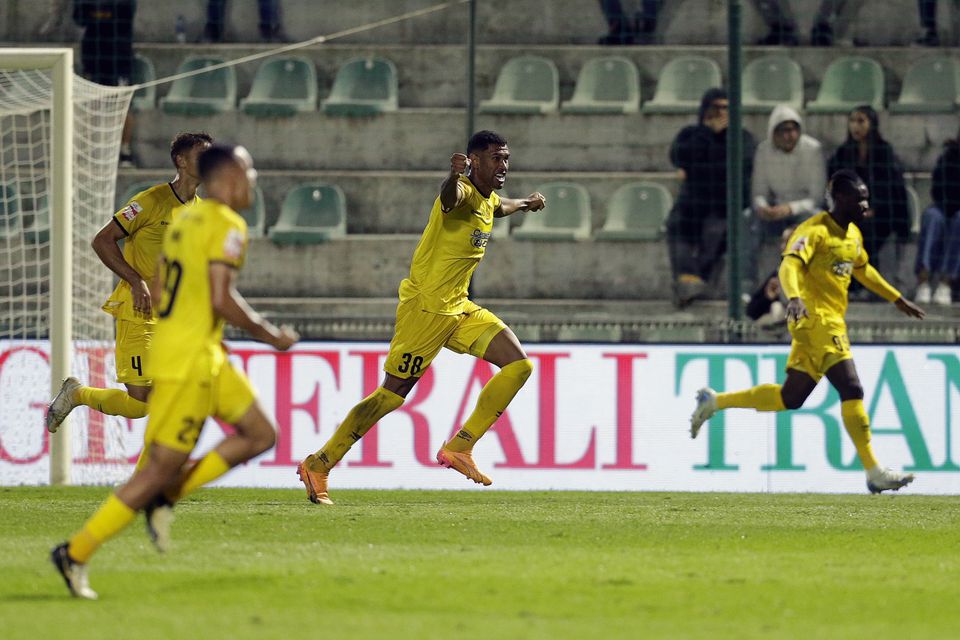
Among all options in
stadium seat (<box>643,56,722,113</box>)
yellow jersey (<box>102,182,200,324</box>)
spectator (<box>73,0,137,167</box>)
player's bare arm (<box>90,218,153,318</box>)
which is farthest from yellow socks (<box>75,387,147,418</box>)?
stadium seat (<box>643,56,722,113</box>)

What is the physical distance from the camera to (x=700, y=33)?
17.9 metres

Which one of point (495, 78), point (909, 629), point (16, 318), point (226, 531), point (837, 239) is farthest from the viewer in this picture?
point (495, 78)

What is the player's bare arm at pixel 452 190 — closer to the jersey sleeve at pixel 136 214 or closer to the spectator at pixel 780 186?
the jersey sleeve at pixel 136 214

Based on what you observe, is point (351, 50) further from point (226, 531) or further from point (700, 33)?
point (226, 531)

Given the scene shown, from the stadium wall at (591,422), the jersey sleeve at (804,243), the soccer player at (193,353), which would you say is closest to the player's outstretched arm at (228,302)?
the soccer player at (193,353)

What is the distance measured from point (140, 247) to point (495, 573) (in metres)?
3.94

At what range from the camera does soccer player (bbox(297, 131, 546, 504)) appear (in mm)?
9508

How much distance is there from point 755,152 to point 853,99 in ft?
9.18

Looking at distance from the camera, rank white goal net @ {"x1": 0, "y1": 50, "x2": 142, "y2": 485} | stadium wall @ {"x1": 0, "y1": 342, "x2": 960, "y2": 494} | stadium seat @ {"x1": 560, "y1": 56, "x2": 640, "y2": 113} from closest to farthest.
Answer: white goal net @ {"x1": 0, "y1": 50, "x2": 142, "y2": 485} → stadium wall @ {"x1": 0, "y1": 342, "x2": 960, "y2": 494} → stadium seat @ {"x1": 560, "y1": 56, "x2": 640, "y2": 113}

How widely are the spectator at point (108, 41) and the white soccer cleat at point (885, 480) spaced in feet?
29.4

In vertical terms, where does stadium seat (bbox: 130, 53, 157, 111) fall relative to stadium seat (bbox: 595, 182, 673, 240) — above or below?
above

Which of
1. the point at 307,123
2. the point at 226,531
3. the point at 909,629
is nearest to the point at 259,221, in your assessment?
the point at 307,123

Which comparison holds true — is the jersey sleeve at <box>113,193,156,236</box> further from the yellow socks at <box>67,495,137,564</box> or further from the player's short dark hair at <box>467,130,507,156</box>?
the yellow socks at <box>67,495,137,564</box>

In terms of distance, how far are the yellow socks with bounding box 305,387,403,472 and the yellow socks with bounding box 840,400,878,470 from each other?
296 cm
